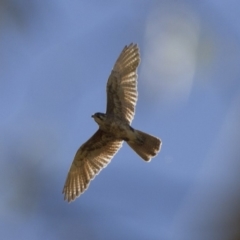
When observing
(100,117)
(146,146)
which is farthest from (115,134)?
(146,146)

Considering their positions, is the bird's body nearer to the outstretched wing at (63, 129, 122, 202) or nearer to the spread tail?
the spread tail

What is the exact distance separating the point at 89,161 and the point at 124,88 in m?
1.40

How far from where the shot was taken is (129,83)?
8219mm

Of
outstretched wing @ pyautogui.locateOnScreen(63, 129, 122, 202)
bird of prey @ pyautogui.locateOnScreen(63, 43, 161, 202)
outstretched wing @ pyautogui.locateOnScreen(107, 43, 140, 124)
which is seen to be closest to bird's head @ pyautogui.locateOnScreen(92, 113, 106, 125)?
bird of prey @ pyautogui.locateOnScreen(63, 43, 161, 202)

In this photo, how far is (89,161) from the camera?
28.5 feet

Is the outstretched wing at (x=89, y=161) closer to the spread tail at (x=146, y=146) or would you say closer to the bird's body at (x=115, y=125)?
the bird's body at (x=115, y=125)

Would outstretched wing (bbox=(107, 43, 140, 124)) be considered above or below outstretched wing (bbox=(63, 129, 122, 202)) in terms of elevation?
above

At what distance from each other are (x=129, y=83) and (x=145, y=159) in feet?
4.07

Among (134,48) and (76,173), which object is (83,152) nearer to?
(76,173)

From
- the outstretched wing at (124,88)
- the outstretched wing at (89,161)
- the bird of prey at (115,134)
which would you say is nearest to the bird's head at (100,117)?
the bird of prey at (115,134)

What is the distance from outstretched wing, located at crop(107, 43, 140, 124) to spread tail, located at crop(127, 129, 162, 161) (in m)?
0.34

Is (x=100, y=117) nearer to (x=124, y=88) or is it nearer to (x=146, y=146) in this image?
(x=124, y=88)

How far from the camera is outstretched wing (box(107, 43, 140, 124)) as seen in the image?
318 inches

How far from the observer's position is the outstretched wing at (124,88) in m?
8.09
